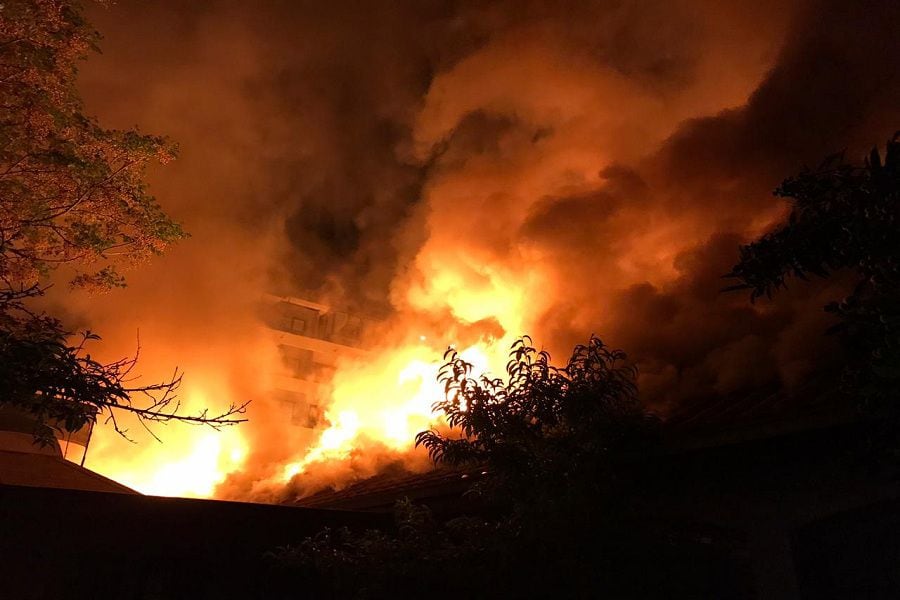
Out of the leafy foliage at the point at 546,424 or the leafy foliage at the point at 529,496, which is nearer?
the leafy foliage at the point at 529,496

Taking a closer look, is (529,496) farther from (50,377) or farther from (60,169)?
(60,169)

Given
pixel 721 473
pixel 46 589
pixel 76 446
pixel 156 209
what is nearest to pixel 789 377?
pixel 721 473

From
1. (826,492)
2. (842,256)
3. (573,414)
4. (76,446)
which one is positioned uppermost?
(76,446)

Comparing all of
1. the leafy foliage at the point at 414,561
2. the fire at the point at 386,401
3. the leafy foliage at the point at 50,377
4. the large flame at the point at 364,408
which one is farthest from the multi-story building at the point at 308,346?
the leafy foliage at the point at 50,377

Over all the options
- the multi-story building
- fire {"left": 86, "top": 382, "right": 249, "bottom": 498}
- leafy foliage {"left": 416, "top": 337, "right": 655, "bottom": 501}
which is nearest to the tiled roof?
leafy foliage {"left": 416, "top": 337, "right": 655, "bottom": 501}

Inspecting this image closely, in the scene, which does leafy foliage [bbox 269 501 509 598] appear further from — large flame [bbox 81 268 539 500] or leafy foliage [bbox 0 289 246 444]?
large flame [bbox 81 268 539 500]

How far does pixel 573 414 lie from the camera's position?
4.52 metres

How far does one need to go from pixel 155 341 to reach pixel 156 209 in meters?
15.2

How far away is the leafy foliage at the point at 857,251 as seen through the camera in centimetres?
245

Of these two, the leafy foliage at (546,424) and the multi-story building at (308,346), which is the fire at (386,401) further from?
the multi-story building at (308,346)

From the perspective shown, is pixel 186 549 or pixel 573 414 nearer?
pixel 573 414

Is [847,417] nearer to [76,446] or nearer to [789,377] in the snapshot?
[789,377]

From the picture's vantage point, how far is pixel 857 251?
2.73 m

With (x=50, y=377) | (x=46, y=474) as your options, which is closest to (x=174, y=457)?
(x=46, y=474)
